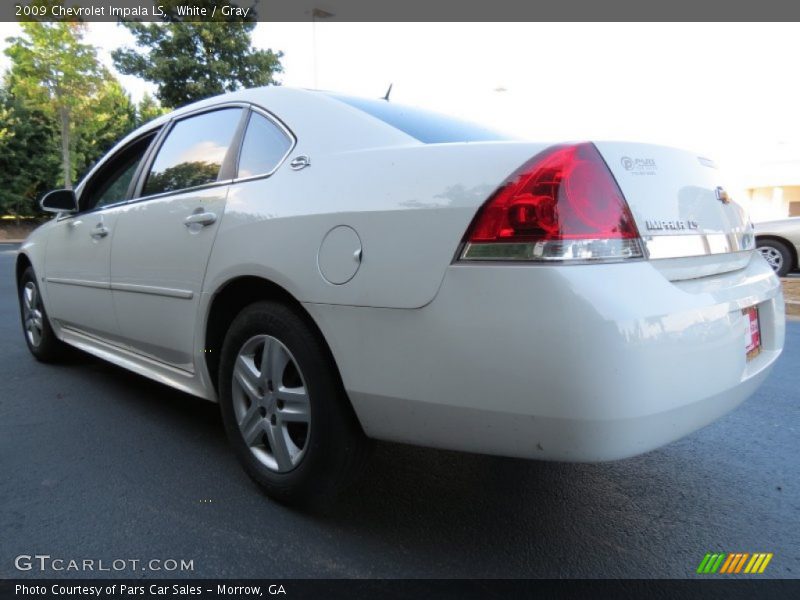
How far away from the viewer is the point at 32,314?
4320 mm

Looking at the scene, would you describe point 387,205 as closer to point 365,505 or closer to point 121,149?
point 365,505

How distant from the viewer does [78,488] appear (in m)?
2.29

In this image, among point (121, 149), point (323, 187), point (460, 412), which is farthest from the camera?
point (121, 149)

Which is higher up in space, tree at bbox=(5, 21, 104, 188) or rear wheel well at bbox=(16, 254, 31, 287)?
tree at bbox=(5, 21, 104, 188)

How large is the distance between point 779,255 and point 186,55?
18.4 m

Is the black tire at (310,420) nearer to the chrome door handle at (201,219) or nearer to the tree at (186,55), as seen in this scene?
the chrome door handle at (201,219)

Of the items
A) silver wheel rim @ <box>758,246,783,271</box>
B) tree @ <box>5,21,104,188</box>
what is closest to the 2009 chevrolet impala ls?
silver wheel rim @ <box>758,246,783,271</box>

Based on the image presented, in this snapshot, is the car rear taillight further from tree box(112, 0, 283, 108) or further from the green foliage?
the green foliage

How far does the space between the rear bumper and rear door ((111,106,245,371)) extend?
964 millimetres

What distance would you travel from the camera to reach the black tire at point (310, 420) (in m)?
1.87

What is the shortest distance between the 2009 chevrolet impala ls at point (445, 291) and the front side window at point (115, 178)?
0.91 m

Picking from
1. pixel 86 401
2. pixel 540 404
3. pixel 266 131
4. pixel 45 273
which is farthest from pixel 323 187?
pixel 45 273

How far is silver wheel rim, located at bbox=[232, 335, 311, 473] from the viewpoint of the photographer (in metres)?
2.02

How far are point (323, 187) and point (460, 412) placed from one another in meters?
0.87
